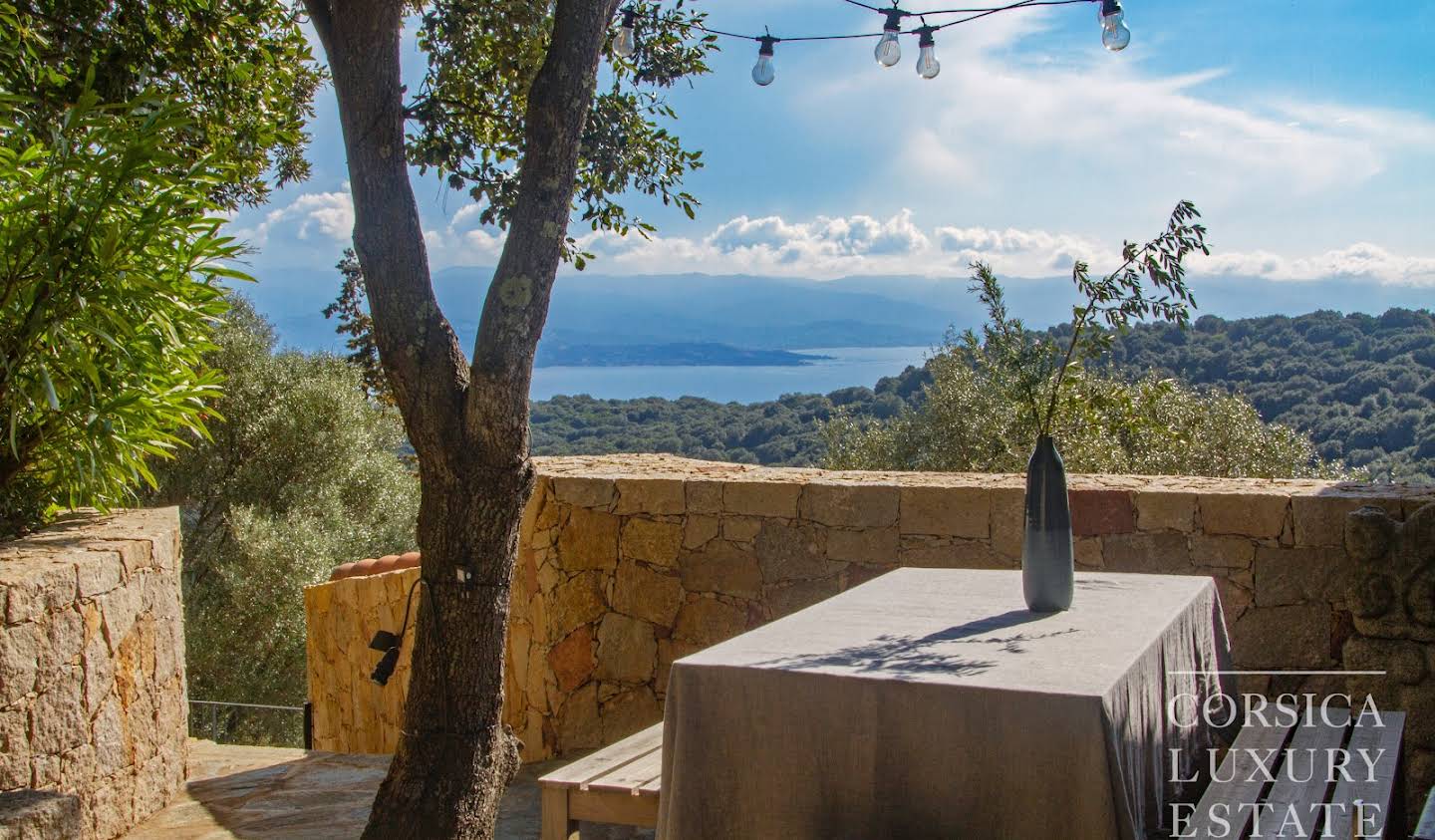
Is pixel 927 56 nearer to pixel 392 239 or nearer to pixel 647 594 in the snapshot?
pixel 392 239

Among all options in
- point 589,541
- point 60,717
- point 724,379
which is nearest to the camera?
point 60,717

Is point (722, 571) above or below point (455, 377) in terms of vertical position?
below

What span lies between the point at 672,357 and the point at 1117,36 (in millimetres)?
23280

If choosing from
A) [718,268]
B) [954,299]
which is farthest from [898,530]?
[718,268]

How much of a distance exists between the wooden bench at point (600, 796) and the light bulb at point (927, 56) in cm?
319

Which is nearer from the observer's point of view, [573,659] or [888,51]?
[888,51]

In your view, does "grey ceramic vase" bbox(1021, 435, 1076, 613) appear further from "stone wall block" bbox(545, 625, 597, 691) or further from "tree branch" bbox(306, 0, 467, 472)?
"stone wall block" bbox(545, 625, 597, 691)

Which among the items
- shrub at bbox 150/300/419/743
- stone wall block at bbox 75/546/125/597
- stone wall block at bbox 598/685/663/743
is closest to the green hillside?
shrub at bbox 150/300/419/743

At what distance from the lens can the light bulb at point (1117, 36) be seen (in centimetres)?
405

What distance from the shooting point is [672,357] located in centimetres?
2720

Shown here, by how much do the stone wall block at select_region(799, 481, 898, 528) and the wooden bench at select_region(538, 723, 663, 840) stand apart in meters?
1.82

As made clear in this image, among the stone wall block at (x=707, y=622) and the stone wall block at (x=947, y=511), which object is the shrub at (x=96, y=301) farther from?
the stone wall block at (x=947, y=511)

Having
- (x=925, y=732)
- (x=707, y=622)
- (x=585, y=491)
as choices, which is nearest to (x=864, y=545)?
(x=707, y=622)

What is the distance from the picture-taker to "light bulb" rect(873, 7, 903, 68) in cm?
468
